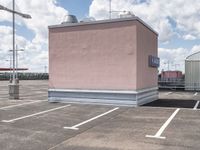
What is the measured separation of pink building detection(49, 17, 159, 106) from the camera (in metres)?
13.2

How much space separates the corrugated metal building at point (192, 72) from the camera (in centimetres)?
2628

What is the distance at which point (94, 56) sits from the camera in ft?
46.2

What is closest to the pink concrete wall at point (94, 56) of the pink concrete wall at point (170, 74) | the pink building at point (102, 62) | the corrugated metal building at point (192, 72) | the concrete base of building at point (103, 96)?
the pink building at point (102, 62)

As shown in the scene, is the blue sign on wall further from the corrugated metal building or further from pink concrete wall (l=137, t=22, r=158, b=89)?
the corrugated metal building

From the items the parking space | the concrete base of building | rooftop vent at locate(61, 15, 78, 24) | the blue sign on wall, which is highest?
rooftop vent at locate(61, 15, 78, 24)

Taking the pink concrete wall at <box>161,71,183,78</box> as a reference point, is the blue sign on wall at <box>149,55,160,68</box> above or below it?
above

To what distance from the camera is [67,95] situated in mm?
14672

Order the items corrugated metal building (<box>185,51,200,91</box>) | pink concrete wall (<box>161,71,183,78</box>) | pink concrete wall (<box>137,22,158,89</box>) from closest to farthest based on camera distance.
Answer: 1. pink concrete wall (<box>137,22,158,89</box>)
2. corrugated metal building (<box>185,51,200,91</box>)
3. pink concrete wall (<box>161,71,183,78</box>)

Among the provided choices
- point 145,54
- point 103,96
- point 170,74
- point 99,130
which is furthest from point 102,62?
point 170,74

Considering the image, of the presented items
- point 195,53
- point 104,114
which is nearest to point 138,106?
point 104,114

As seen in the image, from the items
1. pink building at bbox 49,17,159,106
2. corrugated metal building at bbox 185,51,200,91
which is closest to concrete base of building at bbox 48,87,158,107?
pink building at bbox 49,17,159,106

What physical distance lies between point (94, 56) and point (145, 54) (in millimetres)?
2928

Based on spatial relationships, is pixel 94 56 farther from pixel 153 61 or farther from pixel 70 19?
pixel 153 61

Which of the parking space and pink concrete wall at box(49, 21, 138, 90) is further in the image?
pink concrete wall at box(49, 21, 138, 90)
